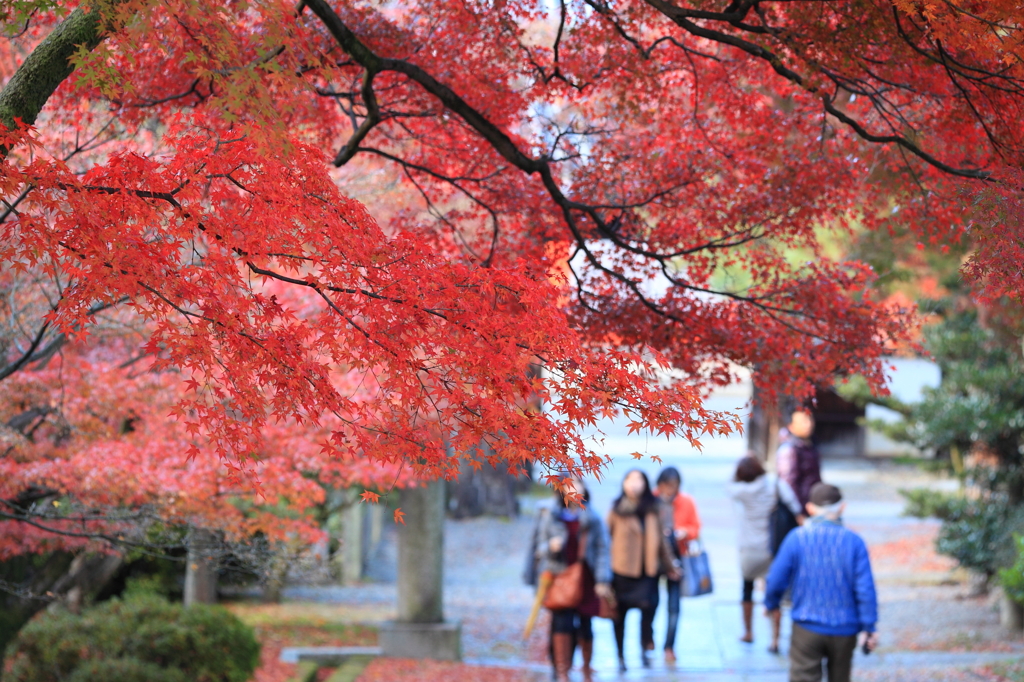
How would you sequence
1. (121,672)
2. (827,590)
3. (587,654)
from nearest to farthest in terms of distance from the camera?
1. (827,590)
2. (121,672)
3. (587,654)

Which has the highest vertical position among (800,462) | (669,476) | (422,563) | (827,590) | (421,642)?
(800,462)

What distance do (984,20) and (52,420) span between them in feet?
19.2

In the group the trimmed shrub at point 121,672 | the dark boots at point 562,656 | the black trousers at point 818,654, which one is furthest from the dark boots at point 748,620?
the trimmed shrub at point 121,672

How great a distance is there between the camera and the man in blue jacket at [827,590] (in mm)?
5684

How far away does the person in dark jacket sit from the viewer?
27.7 feet

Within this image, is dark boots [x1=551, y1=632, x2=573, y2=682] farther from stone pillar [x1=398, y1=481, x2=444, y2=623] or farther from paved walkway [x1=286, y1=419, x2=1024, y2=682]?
stone pillar [x1=398, y1=481, x2=444, y2=623]

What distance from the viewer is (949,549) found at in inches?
414

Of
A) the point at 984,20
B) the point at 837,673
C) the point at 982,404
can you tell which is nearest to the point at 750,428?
the point at 982,404

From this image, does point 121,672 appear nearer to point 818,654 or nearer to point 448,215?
point 448,215

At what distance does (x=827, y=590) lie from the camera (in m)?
5.71

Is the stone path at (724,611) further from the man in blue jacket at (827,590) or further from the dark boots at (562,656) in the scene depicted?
the man in blue jacket at (827,590)

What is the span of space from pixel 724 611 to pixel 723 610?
0.21 feet

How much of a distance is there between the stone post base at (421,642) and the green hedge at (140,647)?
1.66 meters

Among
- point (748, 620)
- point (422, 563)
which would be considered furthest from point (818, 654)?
point (422, 563)
